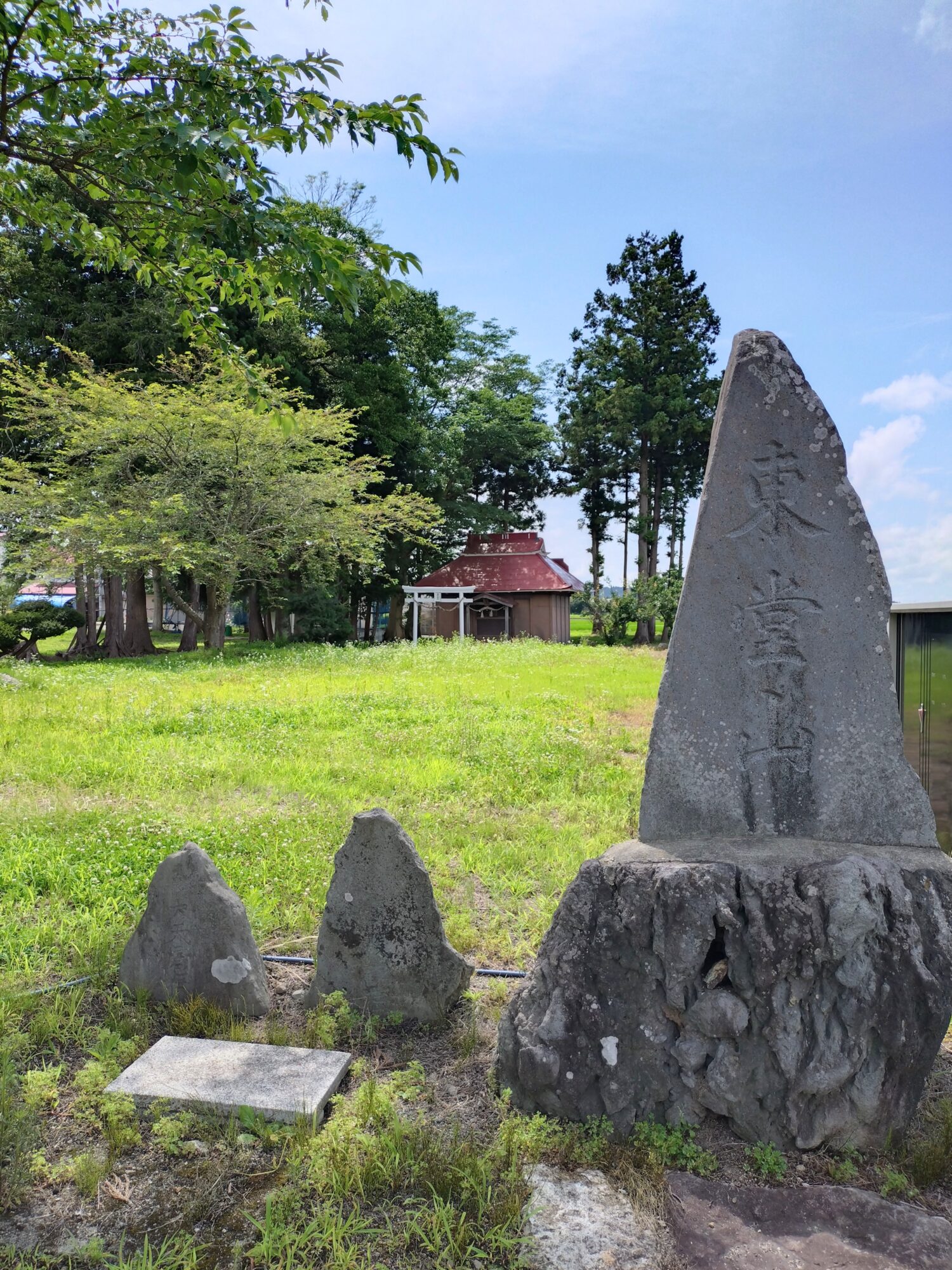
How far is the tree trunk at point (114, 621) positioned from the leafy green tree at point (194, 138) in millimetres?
20953

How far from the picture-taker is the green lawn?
5336 mm

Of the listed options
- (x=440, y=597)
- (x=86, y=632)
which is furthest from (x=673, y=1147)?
(x=440, y=597)

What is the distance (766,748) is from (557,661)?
18.5 meters

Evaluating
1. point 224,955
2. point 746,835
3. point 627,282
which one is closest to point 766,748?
point 746,835

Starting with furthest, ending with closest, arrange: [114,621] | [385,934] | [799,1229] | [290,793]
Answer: [114,621] → [290,793] → [385,934] → [799,1229]

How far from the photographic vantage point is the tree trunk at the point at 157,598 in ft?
84.2

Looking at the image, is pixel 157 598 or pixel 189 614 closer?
pixel 189 614

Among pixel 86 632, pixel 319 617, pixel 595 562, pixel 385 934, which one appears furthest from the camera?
pixel 595 562

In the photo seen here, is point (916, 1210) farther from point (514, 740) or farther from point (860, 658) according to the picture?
point (514, 740)

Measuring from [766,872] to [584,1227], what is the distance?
141 centimetres

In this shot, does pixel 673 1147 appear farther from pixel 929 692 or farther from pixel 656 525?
pixel 656 525

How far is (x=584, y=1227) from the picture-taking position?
2760mm

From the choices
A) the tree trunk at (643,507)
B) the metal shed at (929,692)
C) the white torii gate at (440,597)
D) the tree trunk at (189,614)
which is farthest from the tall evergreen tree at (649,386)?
the metal shed at (929,692)

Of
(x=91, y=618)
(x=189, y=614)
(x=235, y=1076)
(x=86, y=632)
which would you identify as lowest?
(x=235, y=1076)
